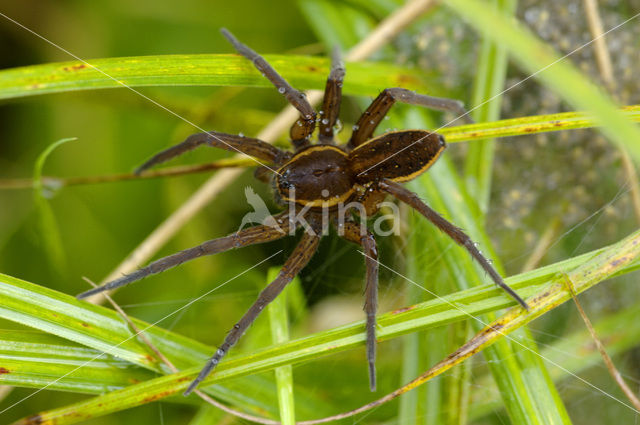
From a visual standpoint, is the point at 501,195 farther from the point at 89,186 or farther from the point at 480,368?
the point at 89,186

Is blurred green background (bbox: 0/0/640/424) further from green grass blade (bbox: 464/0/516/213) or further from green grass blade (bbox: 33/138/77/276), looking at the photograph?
green grass blade (bbox: 464/0/516/213)

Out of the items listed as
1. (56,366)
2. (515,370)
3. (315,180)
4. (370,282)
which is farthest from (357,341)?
(56,366)

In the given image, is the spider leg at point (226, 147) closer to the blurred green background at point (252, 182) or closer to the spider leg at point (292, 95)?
the spider leg at point (292, 95)

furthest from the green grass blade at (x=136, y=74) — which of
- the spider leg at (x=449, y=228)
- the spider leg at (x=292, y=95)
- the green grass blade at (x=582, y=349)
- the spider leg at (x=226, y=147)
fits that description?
the green grass blade at (x=582, y=349)

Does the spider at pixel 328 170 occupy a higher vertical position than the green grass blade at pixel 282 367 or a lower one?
higher

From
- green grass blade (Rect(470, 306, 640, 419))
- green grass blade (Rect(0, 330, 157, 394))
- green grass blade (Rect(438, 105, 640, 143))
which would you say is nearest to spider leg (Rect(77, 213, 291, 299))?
green grass blade (Rect(0, 330, 157, 394))

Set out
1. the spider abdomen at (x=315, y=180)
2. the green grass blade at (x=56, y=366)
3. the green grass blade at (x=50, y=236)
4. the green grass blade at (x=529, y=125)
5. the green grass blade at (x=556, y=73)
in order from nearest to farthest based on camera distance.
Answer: the green grass blade at (x=556, y=73), the green grass blade at (x=56, y=366), the green grass blade at (x=529, y=125), the spider abdomen at (x=315, y=180), the green grass blade at (x=50, y=236)

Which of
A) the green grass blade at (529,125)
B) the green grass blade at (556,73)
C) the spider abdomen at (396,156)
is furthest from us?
the spider abdomen at (396,156)
